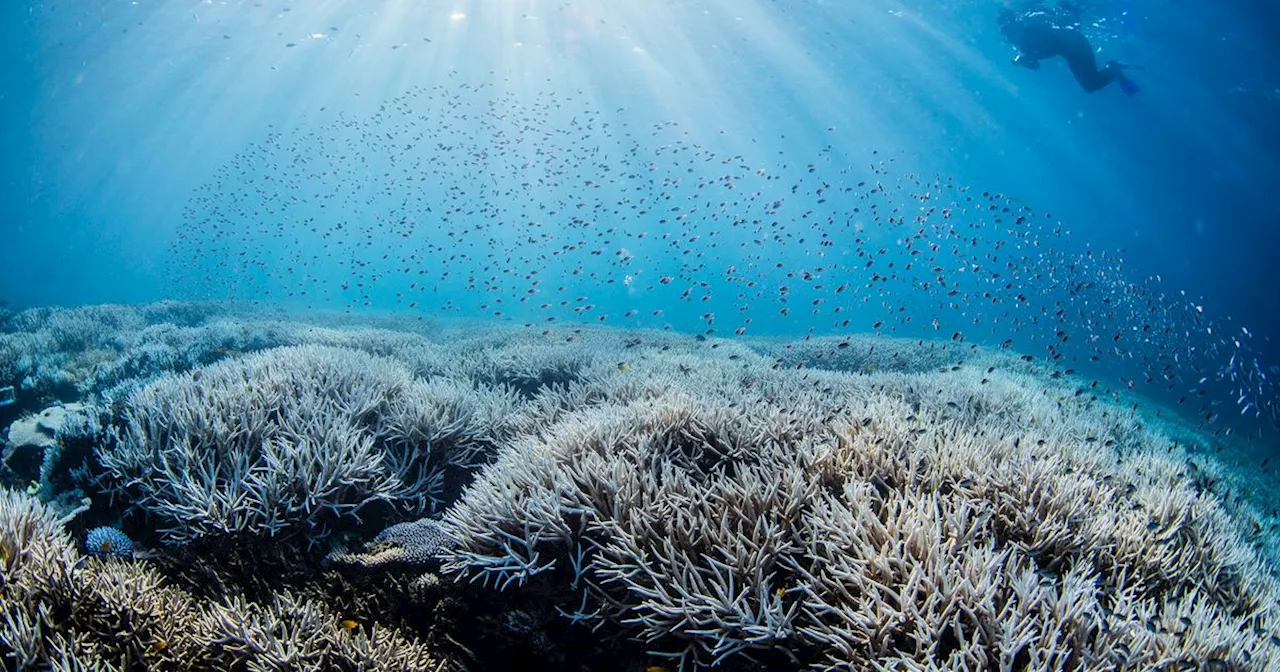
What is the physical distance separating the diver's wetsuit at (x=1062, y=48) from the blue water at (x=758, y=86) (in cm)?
234

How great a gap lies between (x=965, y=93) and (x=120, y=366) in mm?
52947

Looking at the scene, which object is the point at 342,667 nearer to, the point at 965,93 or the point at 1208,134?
the point at 965,93

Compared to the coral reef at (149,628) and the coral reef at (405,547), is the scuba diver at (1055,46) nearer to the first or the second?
the coral reef at (405,547)

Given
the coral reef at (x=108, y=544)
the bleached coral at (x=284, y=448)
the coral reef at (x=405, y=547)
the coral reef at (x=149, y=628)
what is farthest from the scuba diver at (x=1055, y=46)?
the coral reef at (x=108, y=544)

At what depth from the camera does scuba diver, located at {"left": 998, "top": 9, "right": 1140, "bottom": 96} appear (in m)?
25.7

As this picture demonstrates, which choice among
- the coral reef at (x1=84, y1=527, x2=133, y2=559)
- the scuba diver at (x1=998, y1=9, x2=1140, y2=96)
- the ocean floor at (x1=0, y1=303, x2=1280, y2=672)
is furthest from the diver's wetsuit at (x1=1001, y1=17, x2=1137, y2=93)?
the coral reef at (x1=84, y1=527, x2=133, y2=559)

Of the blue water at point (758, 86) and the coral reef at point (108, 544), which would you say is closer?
the coral reef at point (108, 544)

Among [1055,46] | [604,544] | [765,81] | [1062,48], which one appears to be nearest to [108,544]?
[604,544]

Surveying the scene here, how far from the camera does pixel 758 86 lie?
1690 inches

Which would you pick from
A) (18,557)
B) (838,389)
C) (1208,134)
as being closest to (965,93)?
(1208,134)

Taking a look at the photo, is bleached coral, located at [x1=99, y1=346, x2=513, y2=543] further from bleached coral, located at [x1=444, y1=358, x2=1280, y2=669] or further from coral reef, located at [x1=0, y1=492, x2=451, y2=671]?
bleached coral, located at [x1=444, y1=358, x2=1280, y2=669]

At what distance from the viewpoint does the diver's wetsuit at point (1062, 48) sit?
25.6 meters

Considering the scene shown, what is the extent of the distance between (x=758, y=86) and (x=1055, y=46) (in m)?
20.6

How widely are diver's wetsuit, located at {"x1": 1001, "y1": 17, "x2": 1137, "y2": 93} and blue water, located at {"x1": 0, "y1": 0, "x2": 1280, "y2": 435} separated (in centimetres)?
234
